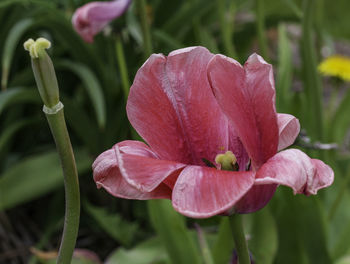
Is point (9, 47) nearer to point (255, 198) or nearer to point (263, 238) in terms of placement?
point (263, 238)

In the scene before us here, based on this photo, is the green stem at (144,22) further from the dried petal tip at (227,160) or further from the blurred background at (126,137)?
the dried petal tip at (227,160)

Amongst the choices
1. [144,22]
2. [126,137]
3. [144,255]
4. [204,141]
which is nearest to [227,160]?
[204,141]

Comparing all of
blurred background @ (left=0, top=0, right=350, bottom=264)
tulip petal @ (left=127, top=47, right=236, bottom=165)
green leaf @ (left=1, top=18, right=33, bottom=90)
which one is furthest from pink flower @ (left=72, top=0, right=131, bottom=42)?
tulip petal @ (left=127, top=47, right=236, bottom=165)

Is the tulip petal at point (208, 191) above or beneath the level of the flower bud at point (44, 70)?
beneath

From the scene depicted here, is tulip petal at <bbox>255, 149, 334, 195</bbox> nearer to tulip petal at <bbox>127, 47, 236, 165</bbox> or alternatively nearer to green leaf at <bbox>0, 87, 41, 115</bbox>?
tulip petal at <bbox>127, 47, 236, 165</bbox>

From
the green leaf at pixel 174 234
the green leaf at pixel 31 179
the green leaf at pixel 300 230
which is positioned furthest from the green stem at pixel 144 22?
the green leaf at pixel 31 179

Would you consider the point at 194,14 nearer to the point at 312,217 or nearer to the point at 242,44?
the point at 242,44

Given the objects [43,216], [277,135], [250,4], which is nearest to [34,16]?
[43,216]
